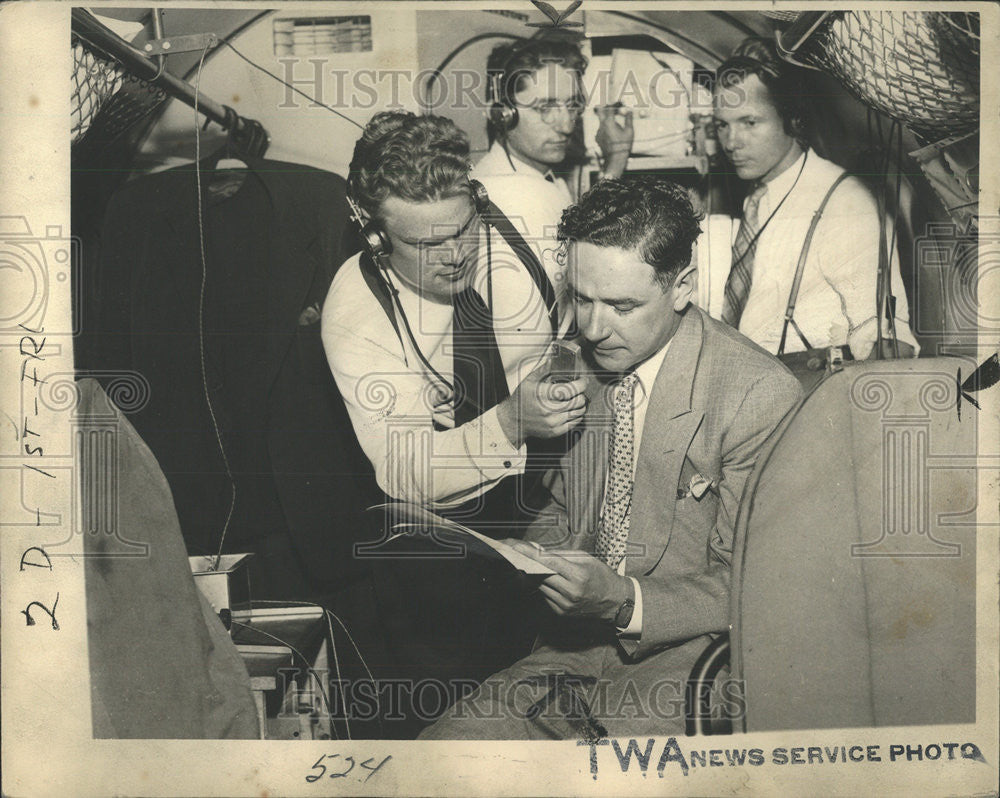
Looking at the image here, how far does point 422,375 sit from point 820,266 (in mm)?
778

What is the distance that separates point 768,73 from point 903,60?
0.26 m

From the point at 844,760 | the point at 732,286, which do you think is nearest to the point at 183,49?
the point at 732,286

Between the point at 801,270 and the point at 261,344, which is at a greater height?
the point at 801,270

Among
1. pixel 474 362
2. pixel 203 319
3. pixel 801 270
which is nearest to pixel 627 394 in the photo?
pixel 474 362

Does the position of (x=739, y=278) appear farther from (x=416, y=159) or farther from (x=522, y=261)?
(x=416, y=159)

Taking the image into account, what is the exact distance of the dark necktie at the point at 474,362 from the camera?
1.79 metres

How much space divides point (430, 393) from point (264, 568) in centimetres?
46

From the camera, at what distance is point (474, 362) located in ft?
5.88

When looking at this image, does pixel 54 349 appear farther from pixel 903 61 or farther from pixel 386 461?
pixel 903 61

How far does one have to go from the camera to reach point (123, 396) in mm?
1812

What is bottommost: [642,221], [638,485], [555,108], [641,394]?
[638,485]

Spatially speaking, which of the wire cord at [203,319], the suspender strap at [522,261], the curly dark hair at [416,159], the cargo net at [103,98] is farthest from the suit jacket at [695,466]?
the cargo net at [103,98]

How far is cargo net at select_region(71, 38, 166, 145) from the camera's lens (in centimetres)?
181

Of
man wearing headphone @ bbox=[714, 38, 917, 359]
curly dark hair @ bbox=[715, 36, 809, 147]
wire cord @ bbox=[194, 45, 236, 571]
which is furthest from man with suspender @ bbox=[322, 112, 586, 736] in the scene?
curly dark hair @ bbox=[715, 36, 809, 147]
